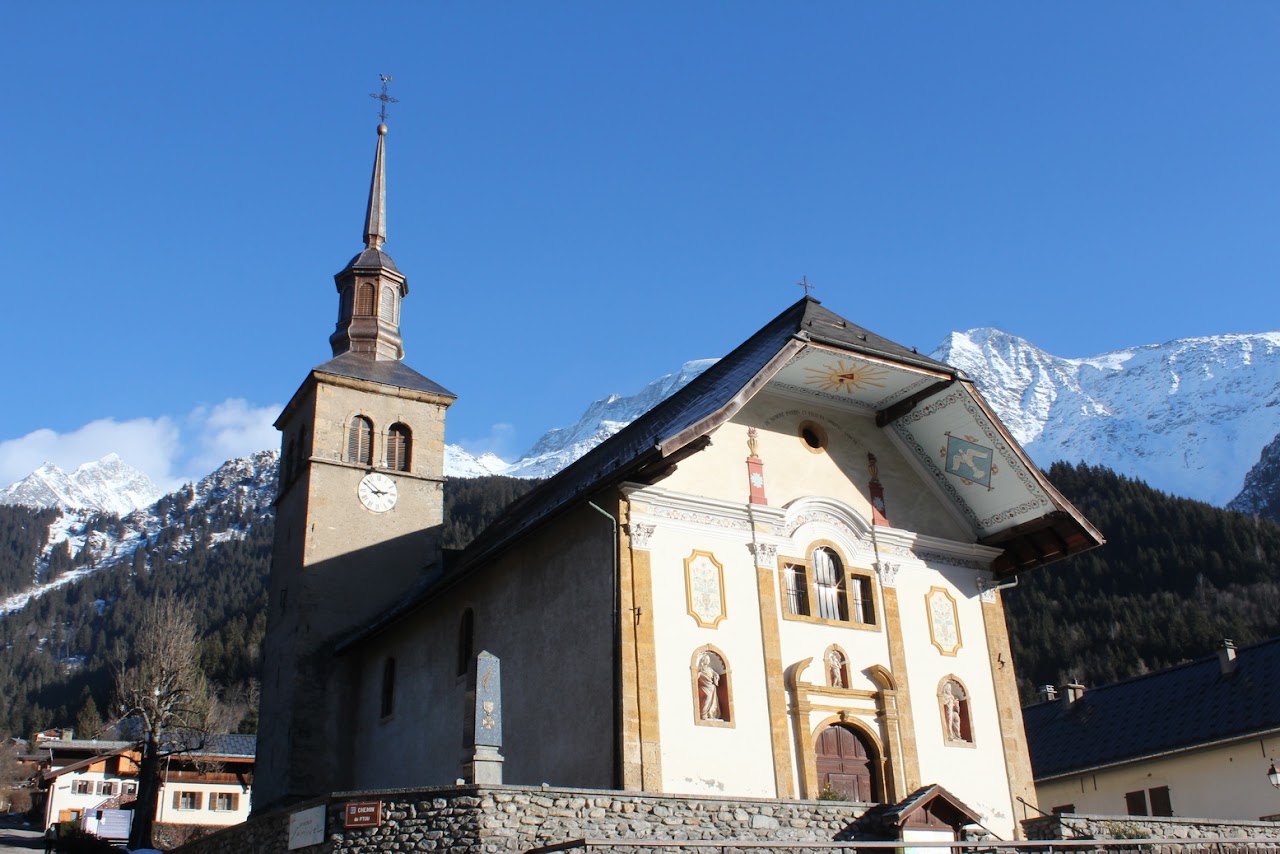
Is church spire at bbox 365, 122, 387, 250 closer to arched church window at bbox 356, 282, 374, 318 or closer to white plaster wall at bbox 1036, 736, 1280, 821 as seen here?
arched church window at bbox 356, 282, 374, 318

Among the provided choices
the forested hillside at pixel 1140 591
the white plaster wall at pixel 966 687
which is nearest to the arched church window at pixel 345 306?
the white plaster wall at pixel 966 687

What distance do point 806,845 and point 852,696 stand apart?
311 inches

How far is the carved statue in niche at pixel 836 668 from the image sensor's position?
2175 cm

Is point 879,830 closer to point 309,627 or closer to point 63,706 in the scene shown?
point 309,627

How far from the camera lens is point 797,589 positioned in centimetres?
2230

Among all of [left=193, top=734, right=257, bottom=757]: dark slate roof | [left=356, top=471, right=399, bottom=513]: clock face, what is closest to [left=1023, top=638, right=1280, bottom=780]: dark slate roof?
[left=356, top=471, right=399, bottom=513]: clock face

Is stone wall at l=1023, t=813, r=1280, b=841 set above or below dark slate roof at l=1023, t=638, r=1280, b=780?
below

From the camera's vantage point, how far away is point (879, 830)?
18453mm

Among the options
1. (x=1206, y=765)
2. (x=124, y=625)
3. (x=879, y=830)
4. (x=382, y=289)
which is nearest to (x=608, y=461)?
(x=879, y=830)

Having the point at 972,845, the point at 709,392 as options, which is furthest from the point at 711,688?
the point at 972,845

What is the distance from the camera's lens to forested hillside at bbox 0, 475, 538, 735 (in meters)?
100

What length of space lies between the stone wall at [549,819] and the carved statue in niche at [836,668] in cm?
341

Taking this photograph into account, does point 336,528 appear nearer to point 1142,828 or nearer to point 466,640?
point 466,640

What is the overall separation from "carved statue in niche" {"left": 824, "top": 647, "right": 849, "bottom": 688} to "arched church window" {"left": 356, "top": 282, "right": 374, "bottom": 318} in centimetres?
1980
